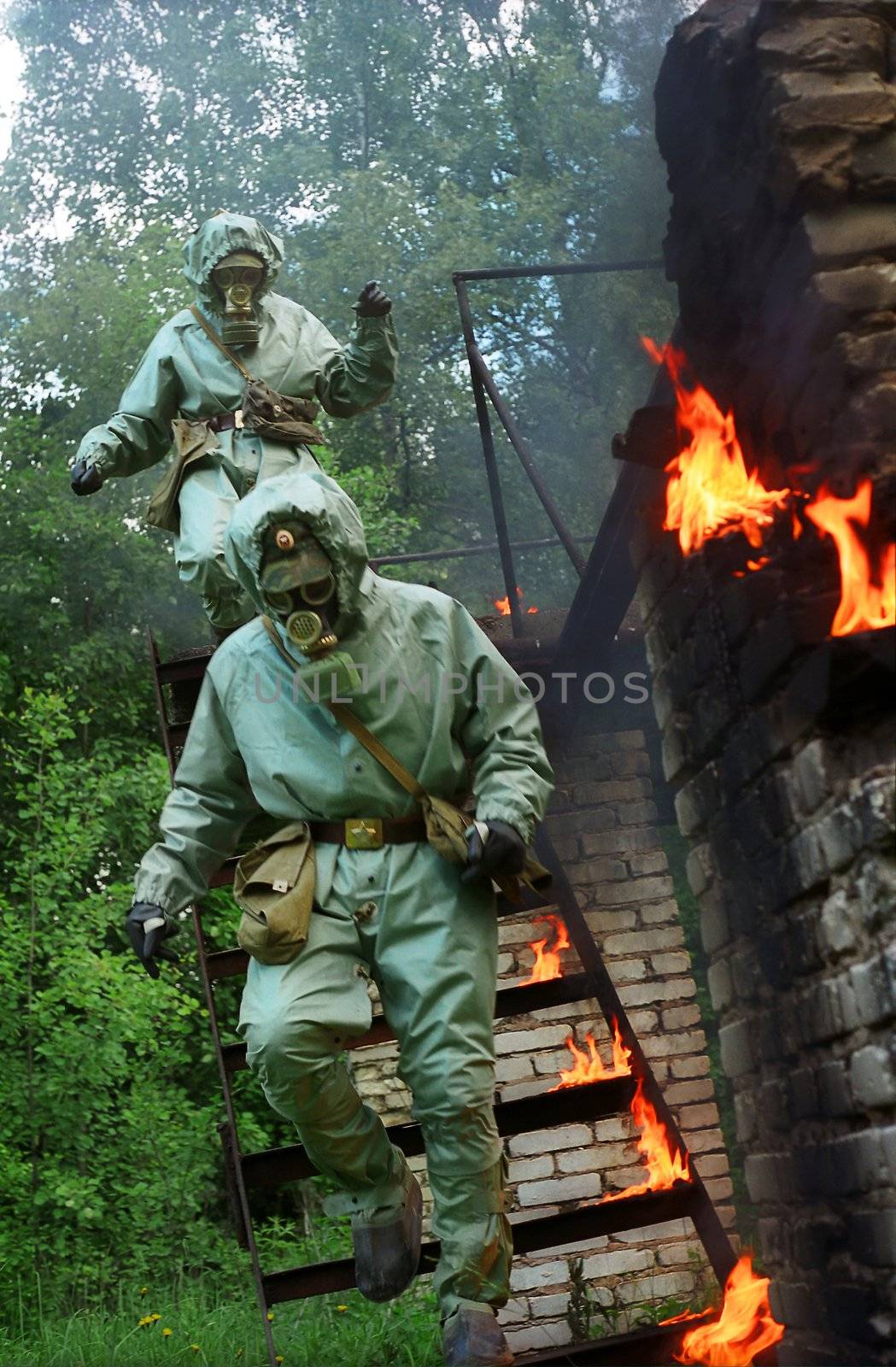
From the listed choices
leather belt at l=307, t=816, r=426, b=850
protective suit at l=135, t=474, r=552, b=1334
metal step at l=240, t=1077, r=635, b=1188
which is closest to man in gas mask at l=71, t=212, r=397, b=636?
protective suit at l=135, t=474, r=552, b=1334

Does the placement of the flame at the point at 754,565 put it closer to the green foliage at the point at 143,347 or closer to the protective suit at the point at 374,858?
the protective suit at the point at 374,858

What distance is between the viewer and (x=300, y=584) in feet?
11.3

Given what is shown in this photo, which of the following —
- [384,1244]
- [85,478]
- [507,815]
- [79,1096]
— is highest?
[85,478]

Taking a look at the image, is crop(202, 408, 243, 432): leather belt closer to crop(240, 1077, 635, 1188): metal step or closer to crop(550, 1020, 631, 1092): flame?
crop(240, 1077, 635, 1188): metal step

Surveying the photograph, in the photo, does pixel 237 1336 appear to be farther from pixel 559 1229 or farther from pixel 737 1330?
pixel 737 1330

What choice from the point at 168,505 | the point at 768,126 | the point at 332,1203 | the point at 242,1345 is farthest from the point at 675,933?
the point at 768,126

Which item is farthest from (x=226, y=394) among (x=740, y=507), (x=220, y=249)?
(x=740, y=507)

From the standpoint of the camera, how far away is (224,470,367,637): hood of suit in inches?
136

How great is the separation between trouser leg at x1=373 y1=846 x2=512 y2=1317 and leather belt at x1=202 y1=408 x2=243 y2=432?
2112mm

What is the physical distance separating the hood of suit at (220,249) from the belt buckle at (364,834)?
7.56 feet

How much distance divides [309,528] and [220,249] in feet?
6.22

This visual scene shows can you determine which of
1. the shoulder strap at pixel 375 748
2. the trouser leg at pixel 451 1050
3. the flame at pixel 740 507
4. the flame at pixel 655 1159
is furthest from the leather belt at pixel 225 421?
the flame at pixel 655 1159

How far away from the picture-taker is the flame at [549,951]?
653 centimetres

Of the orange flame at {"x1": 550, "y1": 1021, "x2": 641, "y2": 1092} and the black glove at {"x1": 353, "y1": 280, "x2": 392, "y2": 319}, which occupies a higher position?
the black glove at {"x1": 353, "y1": 280, "x2": 392, "y2": 319}
